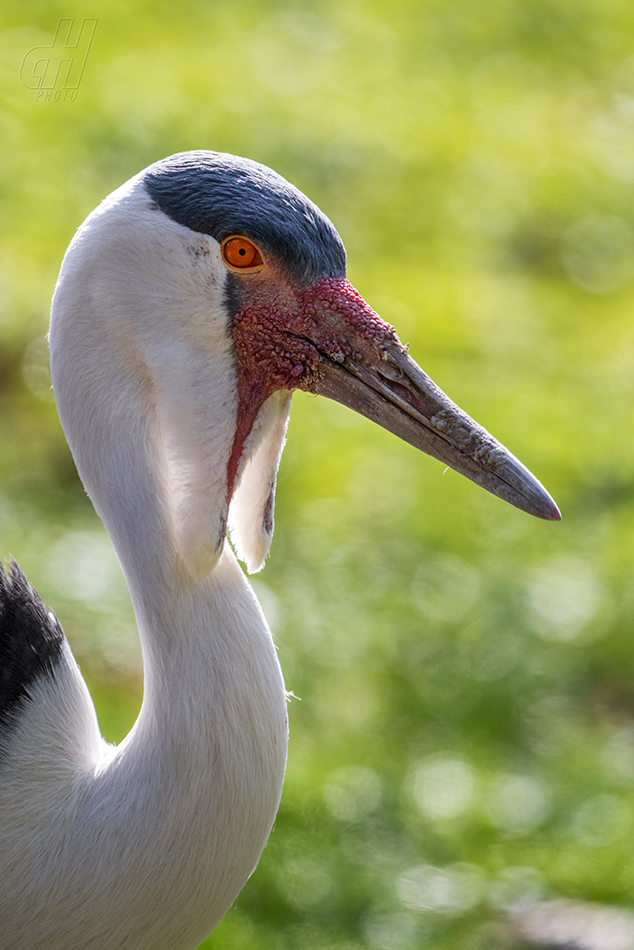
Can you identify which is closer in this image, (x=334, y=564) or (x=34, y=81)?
(x=334, y=564)

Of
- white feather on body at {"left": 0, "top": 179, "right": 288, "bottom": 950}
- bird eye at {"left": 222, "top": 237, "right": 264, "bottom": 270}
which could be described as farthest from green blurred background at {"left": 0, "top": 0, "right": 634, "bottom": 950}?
bird eye at {"left": 222, "top": 237, "right": 264, "bottom": 270}

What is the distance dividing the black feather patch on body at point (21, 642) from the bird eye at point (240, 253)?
2.85ft

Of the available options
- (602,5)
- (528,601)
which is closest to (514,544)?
(528,601)

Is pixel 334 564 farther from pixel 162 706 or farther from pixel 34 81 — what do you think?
pixel 34 81

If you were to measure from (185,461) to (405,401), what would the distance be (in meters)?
0.43

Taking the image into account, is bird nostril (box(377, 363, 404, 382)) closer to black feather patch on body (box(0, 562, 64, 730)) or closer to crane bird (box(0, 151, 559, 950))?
crane bird (box(0, 151, 559, 950))

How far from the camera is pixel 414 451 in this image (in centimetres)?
568

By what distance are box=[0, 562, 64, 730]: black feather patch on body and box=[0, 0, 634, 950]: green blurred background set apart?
1.47 meters

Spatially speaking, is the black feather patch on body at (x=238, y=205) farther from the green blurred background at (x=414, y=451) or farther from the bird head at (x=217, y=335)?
the green blurred background at (x=414, y=451)

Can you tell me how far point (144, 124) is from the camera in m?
7.34

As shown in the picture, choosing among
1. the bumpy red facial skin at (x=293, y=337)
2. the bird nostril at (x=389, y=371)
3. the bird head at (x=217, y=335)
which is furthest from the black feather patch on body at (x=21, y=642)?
the bird nostril at (x=389, y=371)

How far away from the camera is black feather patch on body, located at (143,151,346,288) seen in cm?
204

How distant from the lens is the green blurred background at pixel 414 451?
3836 mm

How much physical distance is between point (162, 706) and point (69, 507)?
3.20 meters
